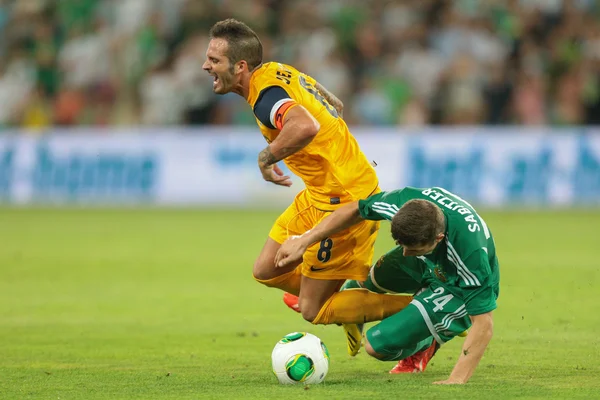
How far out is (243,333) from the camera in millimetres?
8898

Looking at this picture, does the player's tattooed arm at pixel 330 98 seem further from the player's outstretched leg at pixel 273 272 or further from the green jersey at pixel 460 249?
the green jersey at pixel 460 249

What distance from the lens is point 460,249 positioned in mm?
6508

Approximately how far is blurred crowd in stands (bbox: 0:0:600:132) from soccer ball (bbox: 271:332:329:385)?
1366cm

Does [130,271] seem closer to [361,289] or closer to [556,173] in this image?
[361,289]

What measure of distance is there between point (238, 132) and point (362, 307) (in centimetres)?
1284

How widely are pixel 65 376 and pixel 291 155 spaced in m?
2.05

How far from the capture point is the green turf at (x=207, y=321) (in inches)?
259

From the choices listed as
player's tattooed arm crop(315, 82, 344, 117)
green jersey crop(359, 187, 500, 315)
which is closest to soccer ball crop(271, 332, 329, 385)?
green jersey crop(359, 187, 500, 315)

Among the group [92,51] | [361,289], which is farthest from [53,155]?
[361,289]

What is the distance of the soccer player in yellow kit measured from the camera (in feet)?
24.4

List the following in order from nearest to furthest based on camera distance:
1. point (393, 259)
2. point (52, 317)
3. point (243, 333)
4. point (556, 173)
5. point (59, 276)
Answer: point (393, 259), point (243, 333), point (52, 317), point (59, 276), point (556, 173)

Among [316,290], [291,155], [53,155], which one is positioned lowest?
[53,155]

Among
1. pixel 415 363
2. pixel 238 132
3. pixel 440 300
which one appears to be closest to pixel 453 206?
pixel 440 300

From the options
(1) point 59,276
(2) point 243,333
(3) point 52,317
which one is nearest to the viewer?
(2) point 243,333
